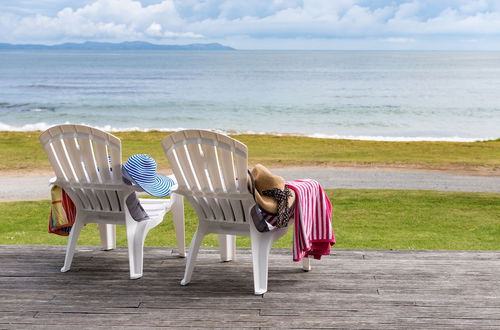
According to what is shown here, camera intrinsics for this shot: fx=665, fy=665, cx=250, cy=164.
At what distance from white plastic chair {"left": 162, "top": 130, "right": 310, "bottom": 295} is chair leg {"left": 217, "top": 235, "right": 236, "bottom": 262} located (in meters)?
0.41

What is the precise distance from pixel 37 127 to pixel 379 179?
70.8ft

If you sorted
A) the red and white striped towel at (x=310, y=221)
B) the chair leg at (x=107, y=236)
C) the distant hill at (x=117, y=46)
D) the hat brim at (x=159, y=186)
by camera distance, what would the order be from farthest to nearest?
1. the distant hill at (x=117, y=46)
2. the chair leg at (x=107, y=236)
3. the hat brim at (x=159, y=186)
4. the red and white striped towel at (x=310, y=221)

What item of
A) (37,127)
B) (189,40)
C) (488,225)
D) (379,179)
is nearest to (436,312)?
(488,225)

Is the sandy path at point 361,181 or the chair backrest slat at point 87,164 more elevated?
the chair backrest slat at point 87,164

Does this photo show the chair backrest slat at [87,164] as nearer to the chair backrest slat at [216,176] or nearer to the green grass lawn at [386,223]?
the chair backrest slat at [216,176]

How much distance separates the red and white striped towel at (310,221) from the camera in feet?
12.7

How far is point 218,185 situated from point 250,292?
0.64 m

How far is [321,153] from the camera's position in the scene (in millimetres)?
16344

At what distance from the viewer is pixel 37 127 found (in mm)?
29266

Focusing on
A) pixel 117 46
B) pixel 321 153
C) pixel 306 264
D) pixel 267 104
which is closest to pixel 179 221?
pixel 306 264

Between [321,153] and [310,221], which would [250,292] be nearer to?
[310,221]

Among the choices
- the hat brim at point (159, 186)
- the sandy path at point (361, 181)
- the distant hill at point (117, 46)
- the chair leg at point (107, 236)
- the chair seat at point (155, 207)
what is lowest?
the distant hill at point (117, 46)

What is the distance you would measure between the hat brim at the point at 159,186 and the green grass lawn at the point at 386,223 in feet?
6.32

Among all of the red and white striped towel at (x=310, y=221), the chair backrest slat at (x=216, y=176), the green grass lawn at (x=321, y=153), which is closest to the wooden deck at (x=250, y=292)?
the red and white striped towel at (x=310, y=221)
